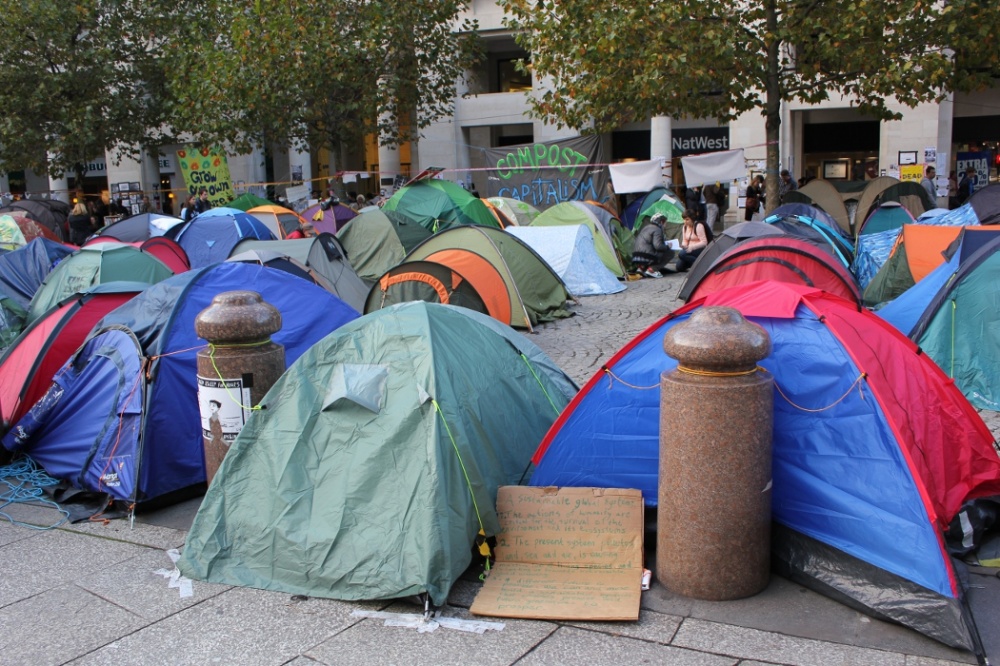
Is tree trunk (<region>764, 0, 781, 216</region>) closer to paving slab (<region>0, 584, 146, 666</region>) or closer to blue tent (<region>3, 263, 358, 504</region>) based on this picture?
blue tent (<region>3, 263, 358, 504</region>)

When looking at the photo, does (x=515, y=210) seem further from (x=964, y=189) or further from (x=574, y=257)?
(x=964, y=189)

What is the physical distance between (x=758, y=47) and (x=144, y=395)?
12434mm

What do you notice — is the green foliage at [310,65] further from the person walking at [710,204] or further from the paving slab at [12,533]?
the paving slab at [12,533]

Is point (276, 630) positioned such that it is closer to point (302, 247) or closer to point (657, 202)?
point (302, 247)

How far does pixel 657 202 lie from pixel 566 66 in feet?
13.5

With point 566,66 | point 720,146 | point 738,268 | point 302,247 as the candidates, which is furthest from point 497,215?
point 720,146

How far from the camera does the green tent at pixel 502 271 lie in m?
11.4

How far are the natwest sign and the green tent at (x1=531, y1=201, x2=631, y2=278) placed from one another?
11917mm

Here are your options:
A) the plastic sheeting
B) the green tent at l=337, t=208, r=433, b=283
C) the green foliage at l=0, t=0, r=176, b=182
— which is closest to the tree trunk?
the plastic sheeting

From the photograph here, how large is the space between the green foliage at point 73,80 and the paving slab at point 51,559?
68.0 ft

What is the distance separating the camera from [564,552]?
4.79m

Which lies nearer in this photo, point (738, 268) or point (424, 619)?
point (424, 619)

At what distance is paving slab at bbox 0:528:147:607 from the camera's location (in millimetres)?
4902

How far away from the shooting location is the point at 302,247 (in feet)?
40.2
